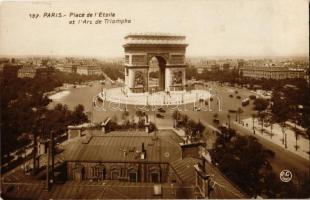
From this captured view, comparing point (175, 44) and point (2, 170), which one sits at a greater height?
point (175, 44)

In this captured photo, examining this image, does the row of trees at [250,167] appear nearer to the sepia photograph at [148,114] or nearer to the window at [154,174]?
the sepia photograph at [148,114]

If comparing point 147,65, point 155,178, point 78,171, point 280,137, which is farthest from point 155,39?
point 78,171

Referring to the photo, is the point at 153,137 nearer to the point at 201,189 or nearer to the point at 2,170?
the point at 201,189

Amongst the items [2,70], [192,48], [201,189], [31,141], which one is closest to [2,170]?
[31,141]

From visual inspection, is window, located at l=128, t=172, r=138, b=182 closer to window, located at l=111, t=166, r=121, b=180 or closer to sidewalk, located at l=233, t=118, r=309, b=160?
window, located at l=111, t=166, r=121, b=180

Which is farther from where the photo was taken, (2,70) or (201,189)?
(2,70)
